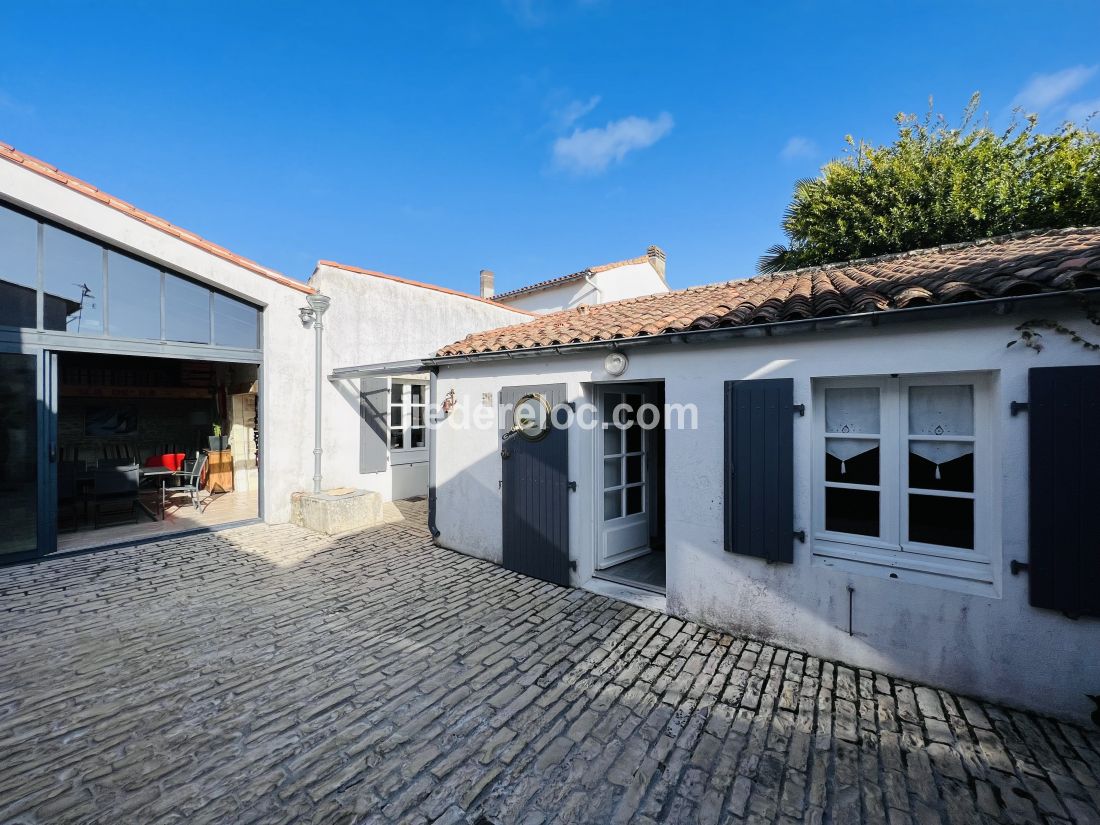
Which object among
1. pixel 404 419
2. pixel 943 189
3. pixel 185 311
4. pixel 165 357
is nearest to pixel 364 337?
pixel 404 419

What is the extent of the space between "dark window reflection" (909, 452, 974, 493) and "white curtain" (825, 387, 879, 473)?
0.32 m

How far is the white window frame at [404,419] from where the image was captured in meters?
9.27

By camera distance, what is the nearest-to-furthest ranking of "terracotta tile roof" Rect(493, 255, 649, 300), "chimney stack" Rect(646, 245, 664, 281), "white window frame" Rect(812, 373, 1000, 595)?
"white window frame" Rect(812, 373, 1000, 595) → "terracotta tile roof" Rect(493, 255, 649, 300) → "chimney stack" Rect(646, 245, 664, 281)

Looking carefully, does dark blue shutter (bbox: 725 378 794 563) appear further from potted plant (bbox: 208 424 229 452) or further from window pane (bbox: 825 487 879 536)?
potted plant (bbox: 208 424 229 452)

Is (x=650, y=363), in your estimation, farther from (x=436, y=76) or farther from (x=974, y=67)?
(x=974, y=67)

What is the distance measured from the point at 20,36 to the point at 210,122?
2984mm

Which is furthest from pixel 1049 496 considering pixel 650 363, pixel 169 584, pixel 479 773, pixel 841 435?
pixel 169 584

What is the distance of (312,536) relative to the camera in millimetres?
7113

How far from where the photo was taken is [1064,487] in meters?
2.88

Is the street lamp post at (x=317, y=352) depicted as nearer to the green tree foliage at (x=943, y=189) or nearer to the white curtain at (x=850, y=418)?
the white curtain at (x=850, y=418)

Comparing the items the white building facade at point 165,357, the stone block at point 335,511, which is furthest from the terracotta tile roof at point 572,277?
the stone block at point 335,511

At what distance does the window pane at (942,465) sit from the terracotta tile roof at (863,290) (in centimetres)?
113

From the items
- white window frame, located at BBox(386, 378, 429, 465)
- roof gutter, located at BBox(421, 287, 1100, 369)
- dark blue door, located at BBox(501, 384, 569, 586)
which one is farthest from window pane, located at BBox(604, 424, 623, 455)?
white window frame, located at BBox(386, 378, 429, 465)

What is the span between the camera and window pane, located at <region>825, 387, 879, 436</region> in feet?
12.0
